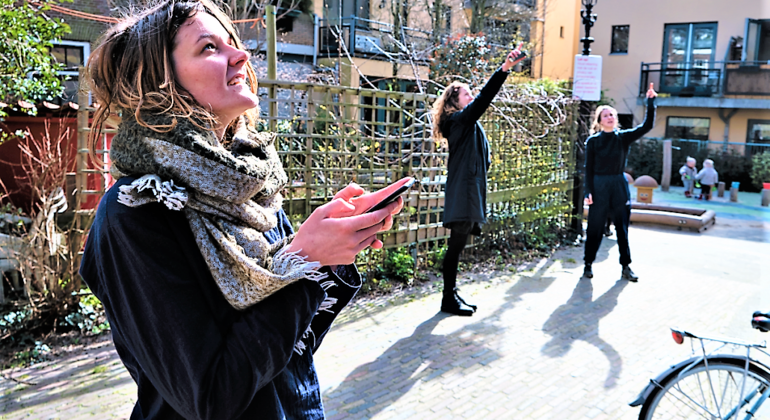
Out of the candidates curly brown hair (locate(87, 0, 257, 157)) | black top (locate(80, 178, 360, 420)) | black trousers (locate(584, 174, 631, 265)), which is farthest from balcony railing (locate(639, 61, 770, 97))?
black top (locate(80, 178, 360, 420))

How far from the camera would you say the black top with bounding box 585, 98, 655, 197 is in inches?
291

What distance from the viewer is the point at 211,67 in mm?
1396

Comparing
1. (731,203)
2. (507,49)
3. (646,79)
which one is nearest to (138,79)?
(507,49)

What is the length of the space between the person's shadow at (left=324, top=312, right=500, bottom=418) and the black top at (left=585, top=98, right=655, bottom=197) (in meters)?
3.10

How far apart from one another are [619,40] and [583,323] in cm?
2342

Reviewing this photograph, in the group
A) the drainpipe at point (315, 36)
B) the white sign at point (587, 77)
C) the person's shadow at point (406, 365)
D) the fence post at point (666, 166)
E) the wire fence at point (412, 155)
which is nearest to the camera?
the person's shadow at point (406, 365)

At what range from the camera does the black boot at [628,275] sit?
7.33 metres

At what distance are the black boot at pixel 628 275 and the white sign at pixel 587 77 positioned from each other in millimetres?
3104

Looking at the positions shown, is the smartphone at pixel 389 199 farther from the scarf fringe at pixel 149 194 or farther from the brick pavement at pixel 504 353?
the brick pavement at pixel 504 353

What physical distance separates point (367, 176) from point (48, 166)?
9.84ft

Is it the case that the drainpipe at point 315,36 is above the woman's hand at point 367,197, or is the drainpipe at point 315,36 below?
above

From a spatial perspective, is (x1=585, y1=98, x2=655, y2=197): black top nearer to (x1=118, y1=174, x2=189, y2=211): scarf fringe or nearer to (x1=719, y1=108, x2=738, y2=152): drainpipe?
(x1=118, y1=174, x2=189, y2=211): scarf fringe

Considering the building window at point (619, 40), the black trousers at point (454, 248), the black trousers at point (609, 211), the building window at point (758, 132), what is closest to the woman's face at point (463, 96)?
the black trousers at point (454, 248)

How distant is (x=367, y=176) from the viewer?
21.5 feet
